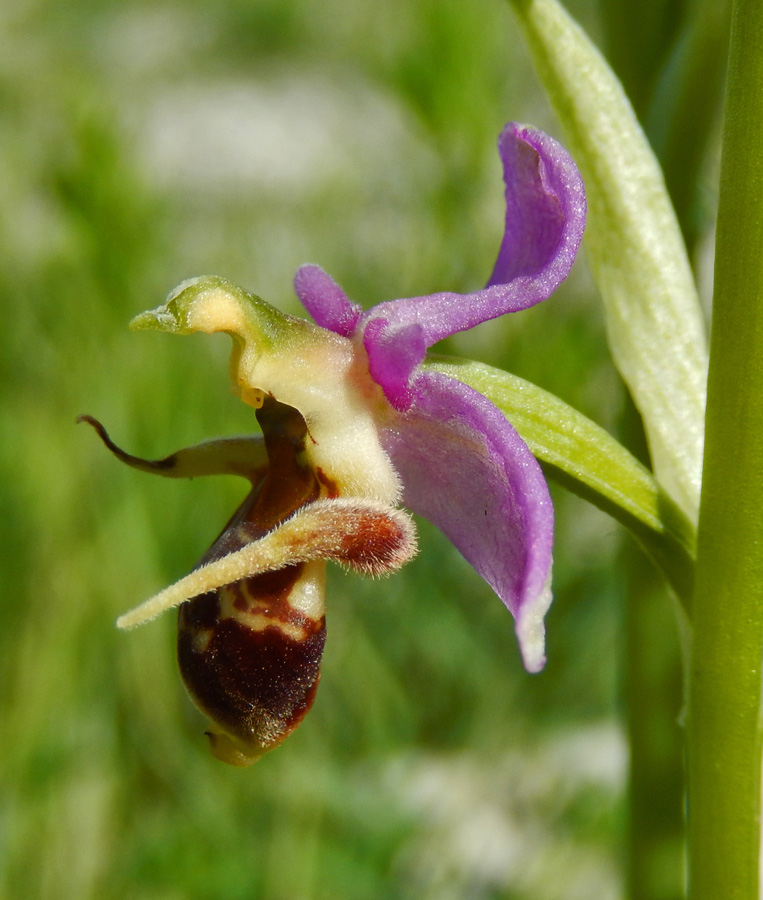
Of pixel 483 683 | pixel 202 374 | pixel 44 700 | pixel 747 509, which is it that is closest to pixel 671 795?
pixel 747 509

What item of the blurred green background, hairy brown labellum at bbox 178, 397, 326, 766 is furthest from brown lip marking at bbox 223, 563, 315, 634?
the blurred green background

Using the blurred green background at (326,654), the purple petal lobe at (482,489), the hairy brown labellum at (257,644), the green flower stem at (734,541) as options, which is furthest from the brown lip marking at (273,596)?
the blurred green background at (326,654)

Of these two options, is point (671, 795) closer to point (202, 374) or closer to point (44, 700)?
point (44, 700)

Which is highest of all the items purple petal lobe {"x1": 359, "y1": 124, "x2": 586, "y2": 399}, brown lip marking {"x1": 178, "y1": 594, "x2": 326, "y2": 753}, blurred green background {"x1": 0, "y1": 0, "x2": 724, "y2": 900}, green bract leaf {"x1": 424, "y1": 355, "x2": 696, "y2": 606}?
purple petal lobe {"x1": 359, "y1": 124, "x2": 586, "y2": 399}

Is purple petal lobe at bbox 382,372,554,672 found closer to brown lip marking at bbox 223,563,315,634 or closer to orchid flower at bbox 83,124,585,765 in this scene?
orchid flower at bbox 83,124,585,765

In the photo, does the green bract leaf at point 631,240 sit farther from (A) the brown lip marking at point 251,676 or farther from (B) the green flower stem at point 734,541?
(A) the brown lip marking at point 251,676

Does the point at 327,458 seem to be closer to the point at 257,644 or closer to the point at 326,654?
the point at 257,644

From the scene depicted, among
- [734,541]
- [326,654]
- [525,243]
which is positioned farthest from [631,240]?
[326,654]
